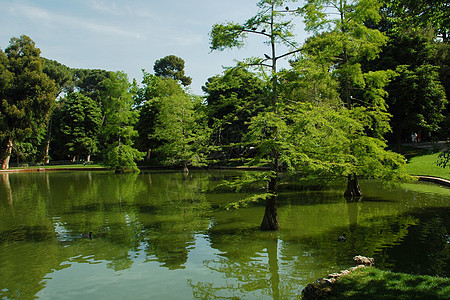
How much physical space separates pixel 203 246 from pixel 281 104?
5587mm

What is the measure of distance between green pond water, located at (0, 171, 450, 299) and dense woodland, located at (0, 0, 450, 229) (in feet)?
6.24

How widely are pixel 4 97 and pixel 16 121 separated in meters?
3.84

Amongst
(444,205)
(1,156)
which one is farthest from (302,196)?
(1,156)

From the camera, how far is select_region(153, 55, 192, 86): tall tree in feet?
296

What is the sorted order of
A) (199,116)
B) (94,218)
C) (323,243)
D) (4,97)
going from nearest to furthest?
(323,243) → (199,116) → (94,218) → (4,97)

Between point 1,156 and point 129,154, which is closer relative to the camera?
point 129,154

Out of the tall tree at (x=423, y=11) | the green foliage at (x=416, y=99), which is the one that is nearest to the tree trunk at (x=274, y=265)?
the tall tree at (x=423, y=11)

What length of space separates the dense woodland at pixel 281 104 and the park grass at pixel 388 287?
3390 mm

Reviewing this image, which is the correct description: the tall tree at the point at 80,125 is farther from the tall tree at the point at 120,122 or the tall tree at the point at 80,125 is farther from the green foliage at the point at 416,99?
the green foliage at the point at 416,99

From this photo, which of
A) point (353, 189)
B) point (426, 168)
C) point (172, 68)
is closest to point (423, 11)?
point (353, 189)

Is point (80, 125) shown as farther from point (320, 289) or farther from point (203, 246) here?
point (320, 289)

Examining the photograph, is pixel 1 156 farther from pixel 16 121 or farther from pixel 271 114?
pixel 271 114

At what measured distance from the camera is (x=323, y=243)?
10.9m

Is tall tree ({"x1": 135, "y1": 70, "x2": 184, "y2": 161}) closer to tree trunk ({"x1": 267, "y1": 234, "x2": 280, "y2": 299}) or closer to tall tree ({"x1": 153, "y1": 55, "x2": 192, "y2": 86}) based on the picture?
tall tree ({"x1": 153, "y1": 55, "x2": 192, "y2": 86})
